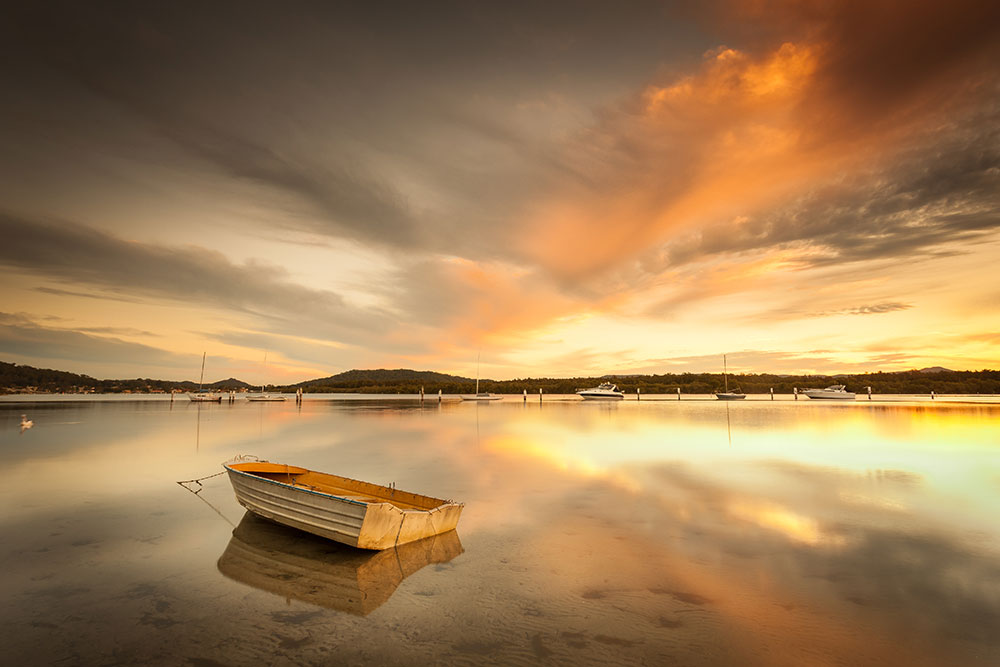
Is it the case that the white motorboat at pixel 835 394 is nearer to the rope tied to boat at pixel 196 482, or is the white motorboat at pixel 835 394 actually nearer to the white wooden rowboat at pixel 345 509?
the white wooden rowboat at pixel 345 509

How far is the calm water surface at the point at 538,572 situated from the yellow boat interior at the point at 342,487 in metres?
1.17

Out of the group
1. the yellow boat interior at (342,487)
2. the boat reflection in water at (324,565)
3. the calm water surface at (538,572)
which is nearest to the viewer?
the calm water surface at (538,572)

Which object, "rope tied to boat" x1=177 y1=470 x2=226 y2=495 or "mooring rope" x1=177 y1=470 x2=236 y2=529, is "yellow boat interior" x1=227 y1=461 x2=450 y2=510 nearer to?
"mooring rope" x1=177 y1=470 x2=236 y2=529

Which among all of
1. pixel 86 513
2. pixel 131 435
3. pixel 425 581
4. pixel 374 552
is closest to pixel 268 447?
pixel 131 435

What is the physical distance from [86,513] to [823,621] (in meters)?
17.6

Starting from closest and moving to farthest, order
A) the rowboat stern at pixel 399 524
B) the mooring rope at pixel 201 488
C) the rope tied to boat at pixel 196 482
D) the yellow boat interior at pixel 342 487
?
the rowboat stern at pixel 399 524 < the yellow boat interior at pixel 342 487 < the mooring rope at pixel 201 488 < the rope tied to boat at pixel 196 482

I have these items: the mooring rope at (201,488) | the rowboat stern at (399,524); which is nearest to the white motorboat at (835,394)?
the rowboat stern at (399,524)

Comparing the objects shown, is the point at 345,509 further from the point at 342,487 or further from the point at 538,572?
the point at 538,572

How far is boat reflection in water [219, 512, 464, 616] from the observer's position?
7.82 m

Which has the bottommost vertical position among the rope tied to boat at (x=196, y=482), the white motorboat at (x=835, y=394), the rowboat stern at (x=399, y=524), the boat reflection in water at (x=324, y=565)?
the boat reflection in water at (x=324, y=565)

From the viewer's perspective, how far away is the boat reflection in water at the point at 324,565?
308 inches

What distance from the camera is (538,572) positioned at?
873cm

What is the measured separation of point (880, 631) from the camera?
257 inches

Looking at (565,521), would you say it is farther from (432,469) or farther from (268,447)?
(268,447)
